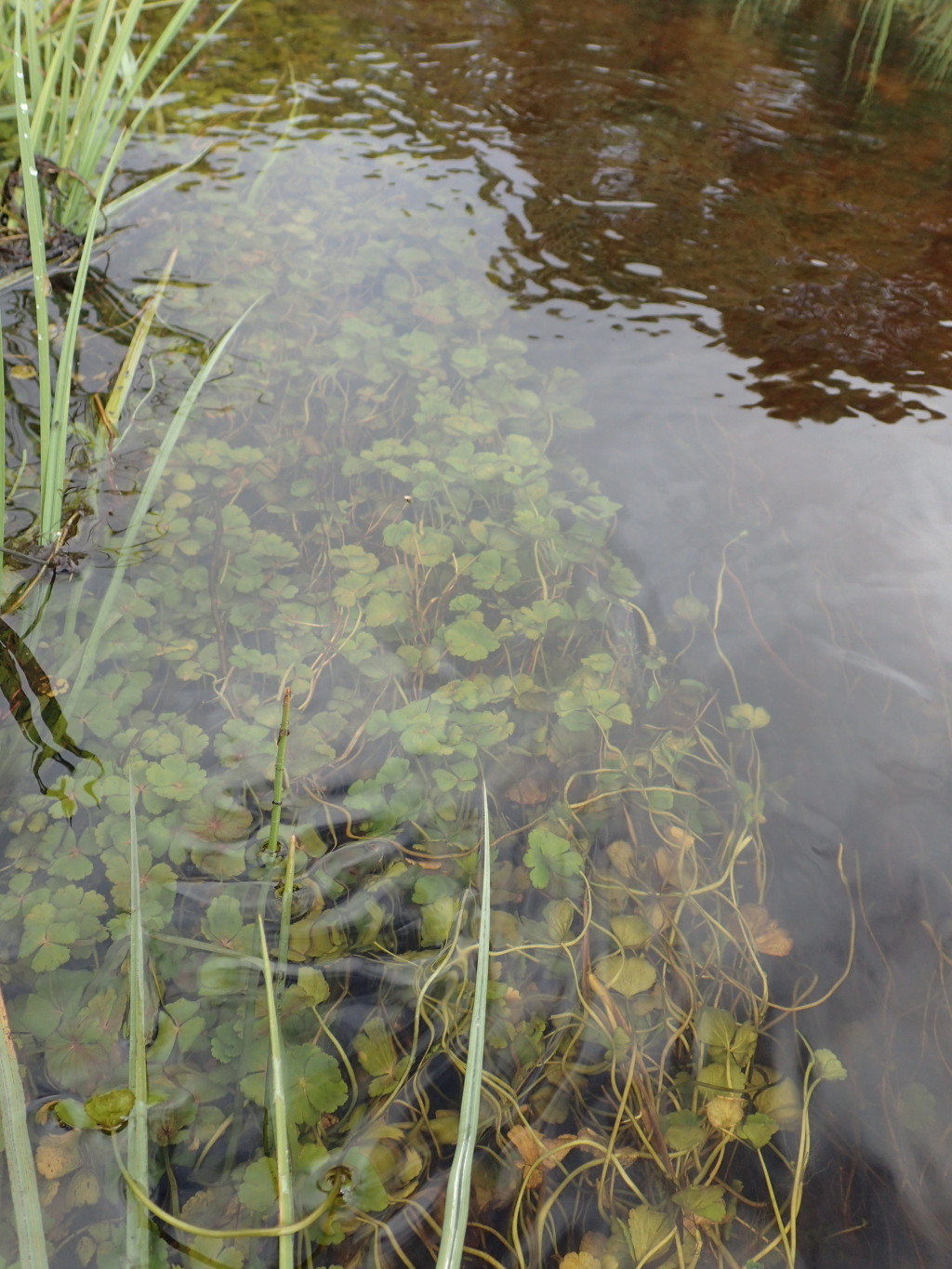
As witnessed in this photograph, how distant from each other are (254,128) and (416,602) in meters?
2.94

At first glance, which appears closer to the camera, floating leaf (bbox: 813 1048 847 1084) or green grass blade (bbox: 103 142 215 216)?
floating leaf (bbox: 813 1048 847 1084)

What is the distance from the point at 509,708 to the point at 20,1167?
4.04ft

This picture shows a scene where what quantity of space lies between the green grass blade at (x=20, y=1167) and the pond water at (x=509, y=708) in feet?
0.61

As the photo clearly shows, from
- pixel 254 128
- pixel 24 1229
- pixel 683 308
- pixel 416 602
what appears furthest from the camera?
pixel 254 128

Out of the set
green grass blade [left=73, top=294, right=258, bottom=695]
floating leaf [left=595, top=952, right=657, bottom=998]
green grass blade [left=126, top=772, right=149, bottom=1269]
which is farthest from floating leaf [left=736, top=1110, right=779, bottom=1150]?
green grass blade [left=73, top=294, right=258, bottom=695]

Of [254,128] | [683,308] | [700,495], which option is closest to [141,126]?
[254,128]

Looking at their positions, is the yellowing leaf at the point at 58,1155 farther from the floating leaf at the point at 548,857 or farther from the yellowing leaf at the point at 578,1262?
the floating leaf at the point at 548,857

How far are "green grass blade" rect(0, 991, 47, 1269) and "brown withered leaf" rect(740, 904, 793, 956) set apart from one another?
1.31 meters

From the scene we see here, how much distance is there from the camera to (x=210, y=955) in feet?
4.71

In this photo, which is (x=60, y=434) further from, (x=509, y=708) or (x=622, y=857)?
(x=622, y=857)

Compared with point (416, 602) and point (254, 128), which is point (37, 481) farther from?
point (254, 128)

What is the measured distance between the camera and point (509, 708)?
188 centimetres

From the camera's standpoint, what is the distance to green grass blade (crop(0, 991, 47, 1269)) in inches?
39.0

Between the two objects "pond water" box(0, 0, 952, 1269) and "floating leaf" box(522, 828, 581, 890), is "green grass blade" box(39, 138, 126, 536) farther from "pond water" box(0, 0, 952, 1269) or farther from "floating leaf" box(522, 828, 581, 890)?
"floating leaf" box(522, 828, 581, 890)
